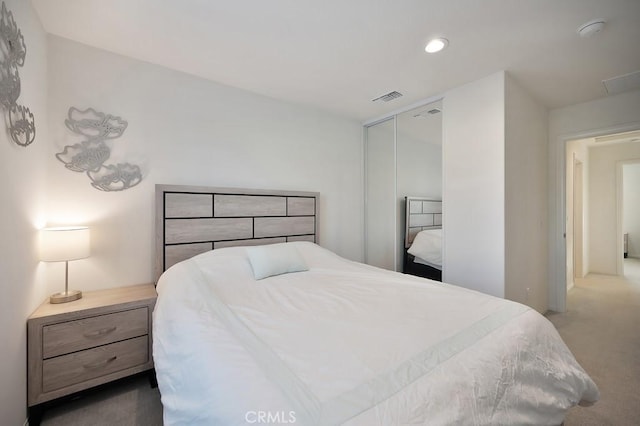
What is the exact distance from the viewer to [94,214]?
6.63 feet

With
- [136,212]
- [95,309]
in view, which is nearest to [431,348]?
[95,309]

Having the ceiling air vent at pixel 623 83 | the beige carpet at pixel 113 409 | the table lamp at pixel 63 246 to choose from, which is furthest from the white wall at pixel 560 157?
the table lamp at pixel 63 246

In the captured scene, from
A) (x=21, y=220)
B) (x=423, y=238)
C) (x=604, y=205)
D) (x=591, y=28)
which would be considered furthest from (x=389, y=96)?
(x=604, y=205)

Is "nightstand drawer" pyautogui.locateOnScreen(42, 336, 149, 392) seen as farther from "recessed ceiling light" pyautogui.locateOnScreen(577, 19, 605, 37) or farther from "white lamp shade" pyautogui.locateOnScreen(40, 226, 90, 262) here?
"recessed ceiling light" pyautogui.locateOnScreen(577, 19, 605, 37)

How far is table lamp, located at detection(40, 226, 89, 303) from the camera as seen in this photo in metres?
1.66

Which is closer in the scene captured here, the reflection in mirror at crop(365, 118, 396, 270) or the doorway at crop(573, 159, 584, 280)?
the reflection in mirror at crop(365, 118, 396, 270)

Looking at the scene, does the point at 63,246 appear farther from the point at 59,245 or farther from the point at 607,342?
the point at 607,342

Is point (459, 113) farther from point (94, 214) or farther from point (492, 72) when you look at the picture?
point (94, 214)

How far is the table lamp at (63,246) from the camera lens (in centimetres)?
166

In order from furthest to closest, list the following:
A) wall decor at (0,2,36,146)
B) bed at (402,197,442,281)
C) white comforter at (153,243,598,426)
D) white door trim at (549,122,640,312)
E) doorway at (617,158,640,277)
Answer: doorway at (617,158,640,277), white door trim at (549,122,640,312), bed at (402,197,442,281), wall decor at (0,2,36,146), white comforter at (153,243,598,426)

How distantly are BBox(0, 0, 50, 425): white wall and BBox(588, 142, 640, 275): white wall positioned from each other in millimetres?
7860

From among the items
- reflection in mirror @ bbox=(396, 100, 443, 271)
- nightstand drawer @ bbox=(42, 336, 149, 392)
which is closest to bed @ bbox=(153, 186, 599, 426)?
nightstand drawer @ bbox=(42, 336, 149, 392)

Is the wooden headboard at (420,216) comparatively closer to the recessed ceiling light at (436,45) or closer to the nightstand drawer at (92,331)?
the recessed ceiling light at (436,45)

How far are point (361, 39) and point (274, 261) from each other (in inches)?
71.7
